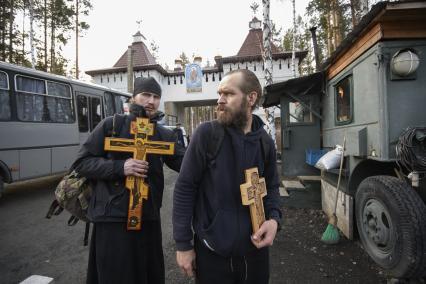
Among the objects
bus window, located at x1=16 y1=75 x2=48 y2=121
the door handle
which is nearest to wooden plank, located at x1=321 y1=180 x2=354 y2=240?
the door handle

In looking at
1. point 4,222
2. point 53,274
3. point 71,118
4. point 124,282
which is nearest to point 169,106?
point 71,118

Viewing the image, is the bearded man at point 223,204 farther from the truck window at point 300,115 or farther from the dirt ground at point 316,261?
the truck window at point 300,115

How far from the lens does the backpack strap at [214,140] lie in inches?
65.3

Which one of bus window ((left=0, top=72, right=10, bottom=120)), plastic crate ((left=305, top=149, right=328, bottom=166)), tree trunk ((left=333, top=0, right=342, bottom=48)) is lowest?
plastic crate ((left=305, top=149, right=328, bottom=166))

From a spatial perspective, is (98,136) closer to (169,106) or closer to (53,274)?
(53,274)

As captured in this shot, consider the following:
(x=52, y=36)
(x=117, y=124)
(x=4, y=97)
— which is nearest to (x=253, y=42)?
(x=52, y=36)

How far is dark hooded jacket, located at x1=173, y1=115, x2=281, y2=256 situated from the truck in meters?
2.34

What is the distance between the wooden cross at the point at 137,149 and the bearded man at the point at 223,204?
0.47 m

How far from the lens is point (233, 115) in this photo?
5.52 feet

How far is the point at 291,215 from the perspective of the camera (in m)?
5.95

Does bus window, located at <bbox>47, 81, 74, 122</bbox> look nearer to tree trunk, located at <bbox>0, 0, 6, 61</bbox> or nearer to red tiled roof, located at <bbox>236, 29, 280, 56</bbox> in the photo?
tree trunk, located at <bbox>0, 0, 6, 61</bbox>

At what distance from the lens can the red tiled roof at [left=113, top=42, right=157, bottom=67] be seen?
23531 mm

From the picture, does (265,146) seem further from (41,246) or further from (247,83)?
(41,246)

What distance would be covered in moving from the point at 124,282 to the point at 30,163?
671 centimetres
